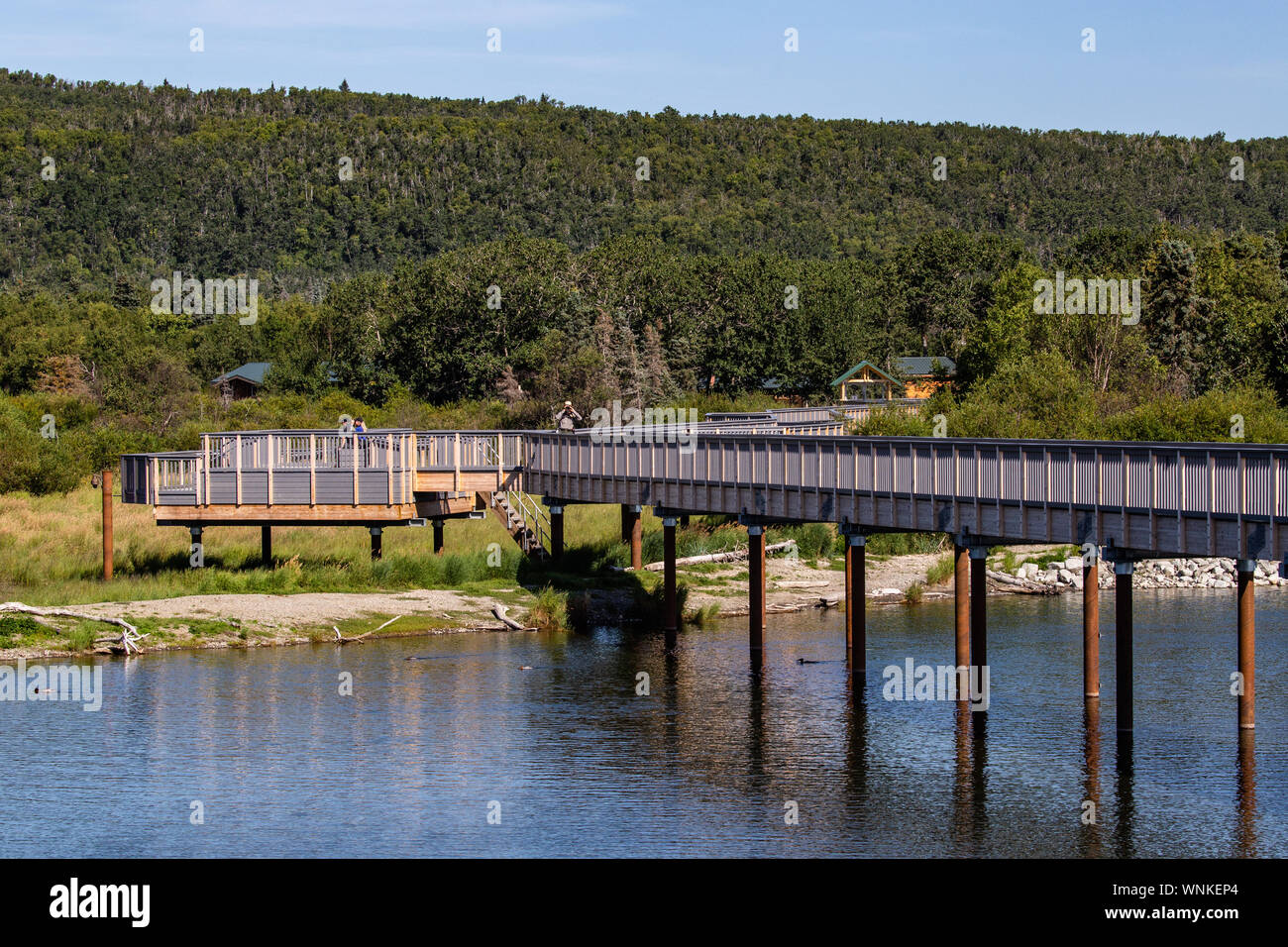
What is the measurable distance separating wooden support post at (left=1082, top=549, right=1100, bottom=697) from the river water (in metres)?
0.87

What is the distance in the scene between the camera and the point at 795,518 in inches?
1710

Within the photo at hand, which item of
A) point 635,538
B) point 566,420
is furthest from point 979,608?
point 635,538

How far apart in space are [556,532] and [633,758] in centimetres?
2244

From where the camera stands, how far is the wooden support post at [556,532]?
181ft

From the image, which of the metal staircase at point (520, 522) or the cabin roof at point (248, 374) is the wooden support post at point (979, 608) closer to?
the metal staircase at point (520, 522)

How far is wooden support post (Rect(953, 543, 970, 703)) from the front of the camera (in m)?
38.7

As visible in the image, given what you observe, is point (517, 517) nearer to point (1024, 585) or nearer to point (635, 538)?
point (635, 538)

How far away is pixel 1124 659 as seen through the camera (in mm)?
34625

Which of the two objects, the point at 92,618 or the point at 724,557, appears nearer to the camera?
the point at 92,618

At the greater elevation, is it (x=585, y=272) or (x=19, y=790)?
(x=585, y=272)

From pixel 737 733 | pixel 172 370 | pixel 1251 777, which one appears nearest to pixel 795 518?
pixel 737 733
